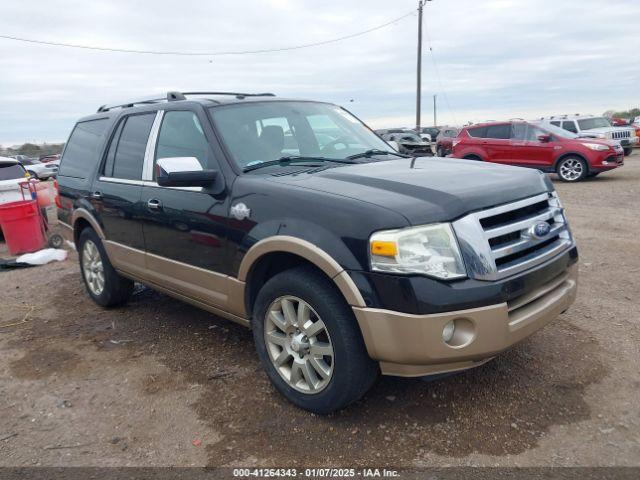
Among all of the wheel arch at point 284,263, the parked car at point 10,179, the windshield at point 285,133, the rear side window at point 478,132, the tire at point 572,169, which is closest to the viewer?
the wheel arch at point 284,263

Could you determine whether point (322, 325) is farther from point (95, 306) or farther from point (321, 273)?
point (95, 306)

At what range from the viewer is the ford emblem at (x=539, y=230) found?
9.67 feet

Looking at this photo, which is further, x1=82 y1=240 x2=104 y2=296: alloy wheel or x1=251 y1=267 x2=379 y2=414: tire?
x1=82 y1=240 x2=104 y2=296: alloy wheel

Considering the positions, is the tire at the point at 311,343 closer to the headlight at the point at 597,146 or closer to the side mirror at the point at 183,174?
the side mirror at the point at 183,174

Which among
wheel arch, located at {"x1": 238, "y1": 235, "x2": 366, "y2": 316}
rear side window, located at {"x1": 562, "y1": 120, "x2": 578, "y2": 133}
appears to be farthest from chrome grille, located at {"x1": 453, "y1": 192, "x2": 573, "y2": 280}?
rear side window, located at {"x1": 562, "y1": 120, "x2": 578, "y2": 133}

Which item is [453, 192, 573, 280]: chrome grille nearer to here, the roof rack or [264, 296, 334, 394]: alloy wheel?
[264, 296, 334, 394]: alloy wheel

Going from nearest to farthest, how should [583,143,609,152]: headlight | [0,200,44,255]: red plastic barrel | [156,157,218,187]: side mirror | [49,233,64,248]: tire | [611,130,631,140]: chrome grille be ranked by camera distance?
[156,157,218,187]: side mirror → [0,200,44,255]: red plastic barrel → [49,233,64,248]: tire → [583,143,609,152]: headlight → [611,130,631,140]: chrome grille

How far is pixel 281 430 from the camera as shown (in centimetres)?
299

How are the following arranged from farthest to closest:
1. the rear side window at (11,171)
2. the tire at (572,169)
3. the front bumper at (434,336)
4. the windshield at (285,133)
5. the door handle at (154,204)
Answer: the tire at (572,169)
the rear side window at (11,171)
the door handle at (154,204)
the windshield at (285,133)
the front bumper at (434,336)

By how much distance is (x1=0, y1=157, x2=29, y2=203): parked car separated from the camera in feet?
29.9

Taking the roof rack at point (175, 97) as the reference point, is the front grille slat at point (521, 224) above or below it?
below

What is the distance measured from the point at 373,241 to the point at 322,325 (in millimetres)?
581

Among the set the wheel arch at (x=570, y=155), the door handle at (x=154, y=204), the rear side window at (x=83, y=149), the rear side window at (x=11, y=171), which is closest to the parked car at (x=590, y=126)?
the wheel arch at (x=570, y=155)

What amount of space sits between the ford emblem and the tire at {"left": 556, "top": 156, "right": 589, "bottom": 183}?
11938 mm
